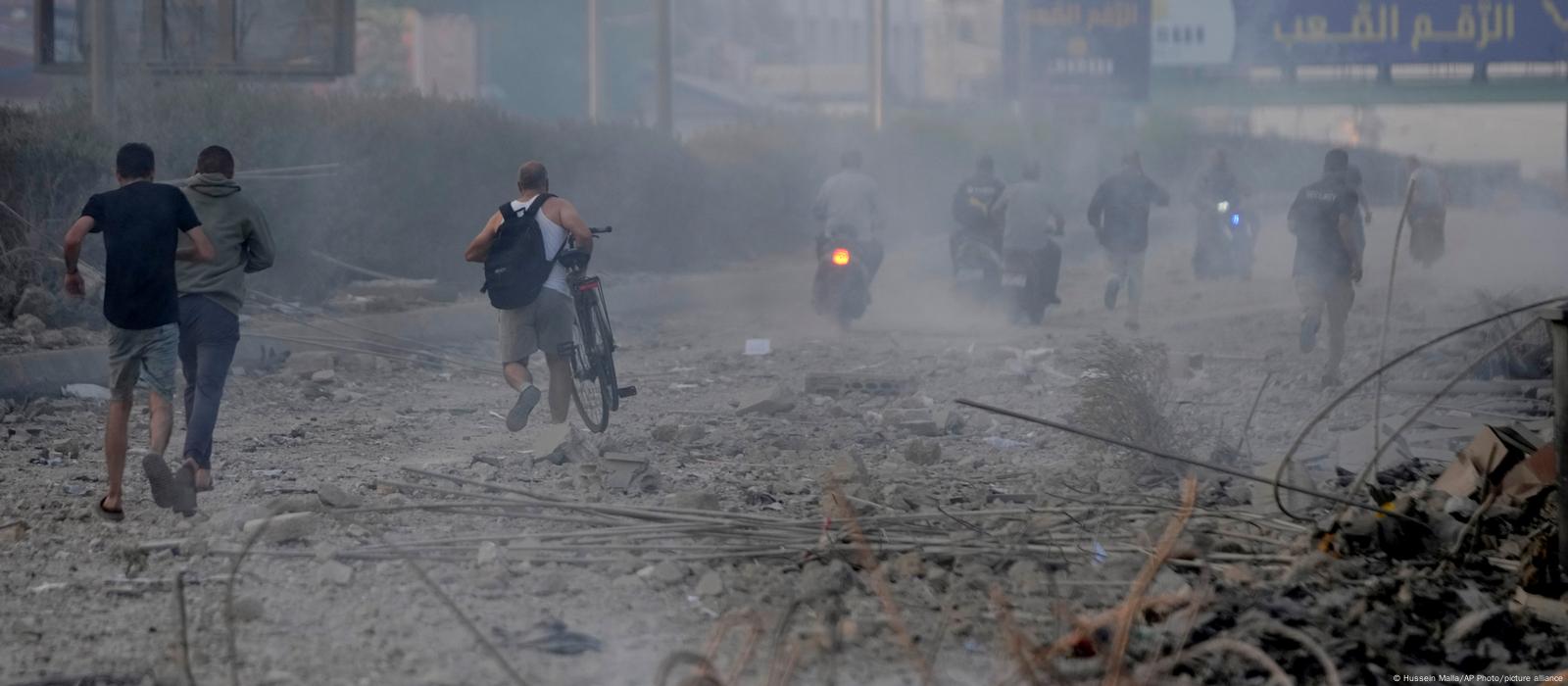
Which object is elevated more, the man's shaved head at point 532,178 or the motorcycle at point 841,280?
the man's shaved head at point 532,178

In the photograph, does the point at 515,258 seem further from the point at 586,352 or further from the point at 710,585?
the point at 710,585

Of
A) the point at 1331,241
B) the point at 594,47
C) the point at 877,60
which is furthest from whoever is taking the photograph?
the point at 594,47

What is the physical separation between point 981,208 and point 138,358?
33.8 ft

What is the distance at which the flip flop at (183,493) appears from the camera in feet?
21.9

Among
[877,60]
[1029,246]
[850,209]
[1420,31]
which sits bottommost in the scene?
[1029,246]

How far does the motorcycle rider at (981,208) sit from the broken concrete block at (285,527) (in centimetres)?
1036

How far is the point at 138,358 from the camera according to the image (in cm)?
681

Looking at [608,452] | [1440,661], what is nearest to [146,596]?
[608,452]

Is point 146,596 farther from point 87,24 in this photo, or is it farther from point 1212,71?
point 1212,71

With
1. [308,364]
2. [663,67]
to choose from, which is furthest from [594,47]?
[308,364]

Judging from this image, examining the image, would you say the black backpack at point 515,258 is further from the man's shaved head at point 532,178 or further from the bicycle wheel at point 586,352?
the bicycle wheel at point 586,352

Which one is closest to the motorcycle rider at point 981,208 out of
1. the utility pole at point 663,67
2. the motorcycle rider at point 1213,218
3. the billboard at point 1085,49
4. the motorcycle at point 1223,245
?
the motorcycle rider at point 1213,218

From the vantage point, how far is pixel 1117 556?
5.78 m

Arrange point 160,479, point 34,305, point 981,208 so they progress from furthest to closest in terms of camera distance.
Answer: point 981,208, point 34,305, point 160,479
